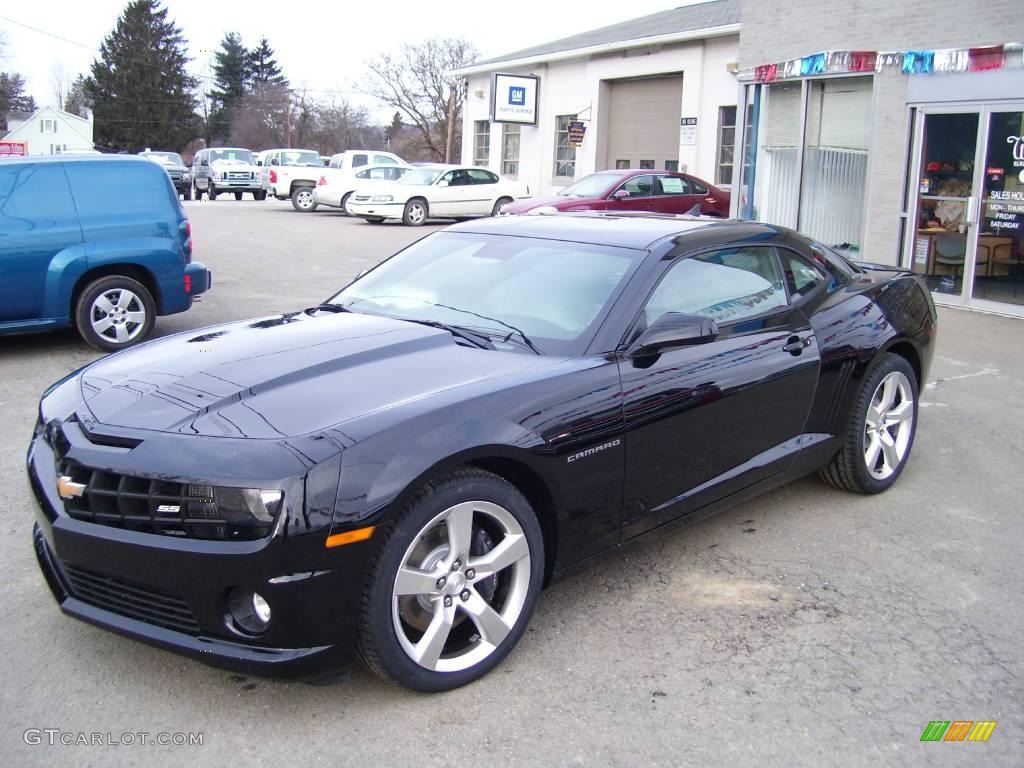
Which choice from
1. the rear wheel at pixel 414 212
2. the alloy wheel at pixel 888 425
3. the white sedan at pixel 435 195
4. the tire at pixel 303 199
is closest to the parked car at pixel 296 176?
the tire at pixel 303 199

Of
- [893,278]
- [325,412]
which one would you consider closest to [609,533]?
[325,412]

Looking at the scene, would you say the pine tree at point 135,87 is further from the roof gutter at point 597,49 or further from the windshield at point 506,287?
the windshield at point 506,287

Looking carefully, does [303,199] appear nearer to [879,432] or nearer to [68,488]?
[879,432]

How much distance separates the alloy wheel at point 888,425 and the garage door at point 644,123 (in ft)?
65.6

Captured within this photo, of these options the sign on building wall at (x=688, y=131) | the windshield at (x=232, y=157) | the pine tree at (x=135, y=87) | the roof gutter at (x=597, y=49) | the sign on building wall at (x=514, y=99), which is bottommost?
the windshield at (x=232, y=157)

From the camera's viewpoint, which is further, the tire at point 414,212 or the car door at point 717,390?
the tire at point 414,212

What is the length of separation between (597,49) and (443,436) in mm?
24501

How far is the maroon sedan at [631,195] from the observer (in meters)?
17.4

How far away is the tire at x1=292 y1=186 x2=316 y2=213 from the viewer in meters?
28.0

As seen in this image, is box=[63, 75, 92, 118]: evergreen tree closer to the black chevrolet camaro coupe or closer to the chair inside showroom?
the chair inside showroom

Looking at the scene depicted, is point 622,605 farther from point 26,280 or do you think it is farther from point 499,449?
point 26,280

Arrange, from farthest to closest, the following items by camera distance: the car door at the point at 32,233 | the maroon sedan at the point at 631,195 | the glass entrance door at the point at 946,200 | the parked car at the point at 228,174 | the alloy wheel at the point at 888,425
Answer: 1. the parked car at the point at 228,174
2. the maroon sedan at the point at 631,195
3. the glass entrance door at the point at 946,200
4. the car door at the point at 32,233
5. the alloy wheel at the point at 888,425

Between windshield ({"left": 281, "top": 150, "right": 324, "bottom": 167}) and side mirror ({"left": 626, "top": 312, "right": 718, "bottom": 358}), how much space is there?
26645mm

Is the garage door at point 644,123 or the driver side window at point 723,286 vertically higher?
the garage door at point 644,123
